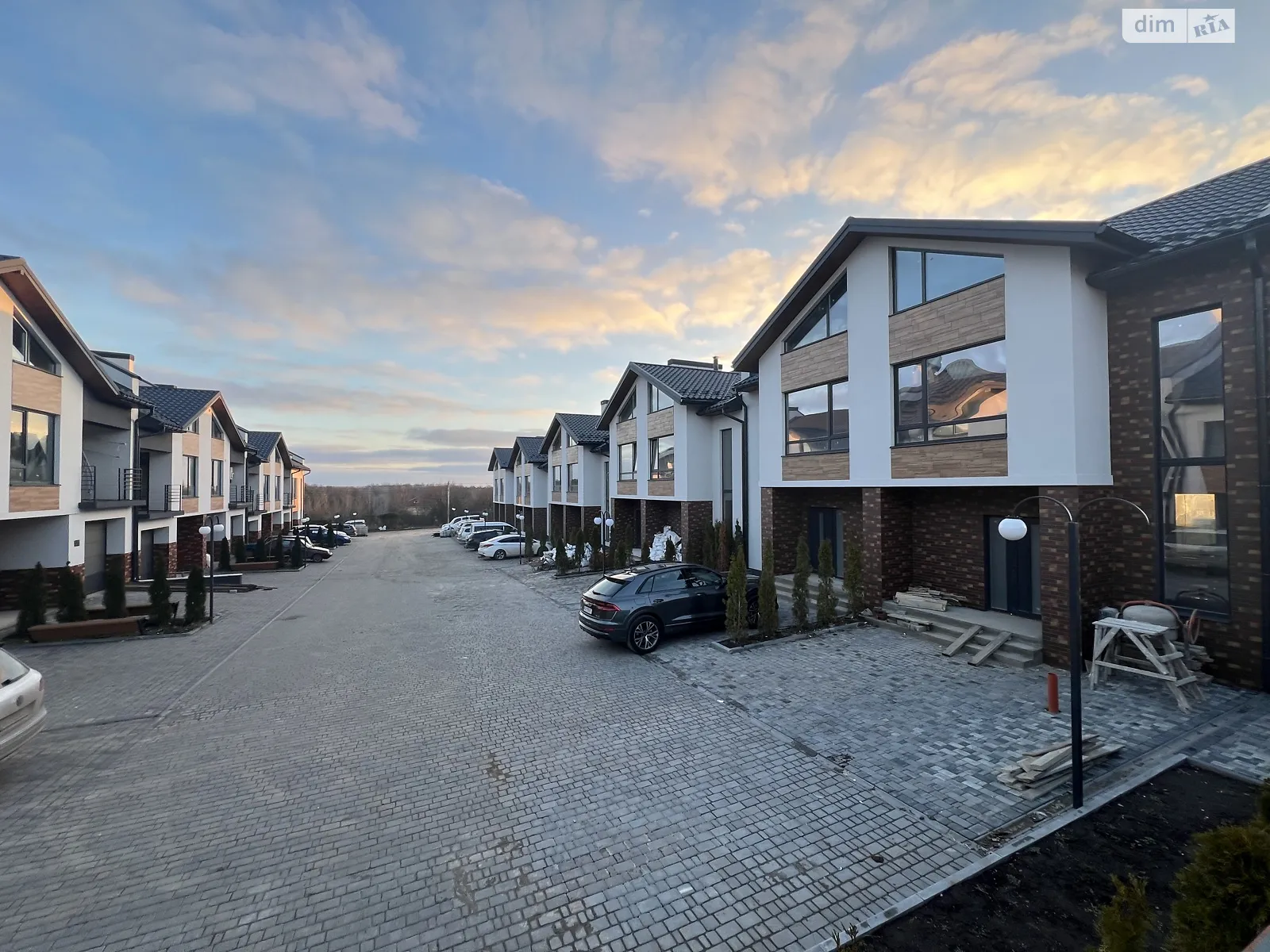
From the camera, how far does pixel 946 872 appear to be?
14.4 feet

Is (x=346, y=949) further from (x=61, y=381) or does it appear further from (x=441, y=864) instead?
(x=61, y=381)

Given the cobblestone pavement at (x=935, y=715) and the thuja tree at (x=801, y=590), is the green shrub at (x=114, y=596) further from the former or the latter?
the thuja tree at (x=801, y=590)

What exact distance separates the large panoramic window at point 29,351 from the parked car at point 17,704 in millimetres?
10978

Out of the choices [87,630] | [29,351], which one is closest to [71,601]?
[87,630]

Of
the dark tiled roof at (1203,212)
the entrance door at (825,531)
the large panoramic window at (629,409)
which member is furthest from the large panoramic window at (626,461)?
the dark tiled roof at (1203,212)

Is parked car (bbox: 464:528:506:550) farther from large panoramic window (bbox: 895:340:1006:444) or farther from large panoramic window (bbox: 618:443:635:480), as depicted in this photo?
large panoramic window (bbox: 895:340:1006:444)

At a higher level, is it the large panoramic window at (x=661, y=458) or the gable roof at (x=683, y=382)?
the gable roof at (x=683, y=382)

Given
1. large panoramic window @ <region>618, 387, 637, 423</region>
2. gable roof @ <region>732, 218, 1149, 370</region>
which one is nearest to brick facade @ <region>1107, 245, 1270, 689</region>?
gable roof @ <region>732, 218, 1149, 370</region>

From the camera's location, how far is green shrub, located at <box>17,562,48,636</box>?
12.4m

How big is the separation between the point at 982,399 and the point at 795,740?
736 centimetres

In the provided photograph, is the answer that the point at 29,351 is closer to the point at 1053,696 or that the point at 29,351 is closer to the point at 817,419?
the point at 817,419

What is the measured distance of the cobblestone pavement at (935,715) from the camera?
5719 millimetres

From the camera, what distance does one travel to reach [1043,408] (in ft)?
30.3

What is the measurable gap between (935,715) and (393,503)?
80878 millimetres
